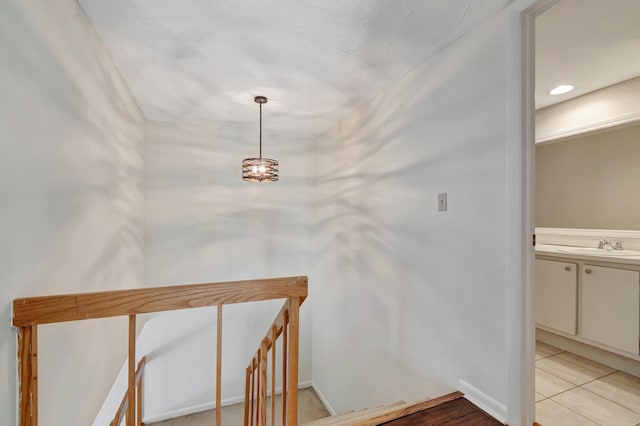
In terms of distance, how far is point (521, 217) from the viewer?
1282 millimetres

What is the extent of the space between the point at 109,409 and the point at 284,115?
109 inches

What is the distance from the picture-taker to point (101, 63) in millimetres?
1655

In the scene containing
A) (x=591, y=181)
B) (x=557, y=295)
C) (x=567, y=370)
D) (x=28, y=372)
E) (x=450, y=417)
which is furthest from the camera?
(x=591, y=181)

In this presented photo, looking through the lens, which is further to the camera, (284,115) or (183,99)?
(284,115)

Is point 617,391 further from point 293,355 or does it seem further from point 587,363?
point 293,355

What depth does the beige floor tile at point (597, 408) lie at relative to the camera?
5.22ft

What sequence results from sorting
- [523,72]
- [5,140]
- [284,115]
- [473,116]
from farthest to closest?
[284,115]
[473,116]
[523,72]
[5,140]

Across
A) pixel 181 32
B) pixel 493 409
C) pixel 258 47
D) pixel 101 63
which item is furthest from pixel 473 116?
pixel 101 63

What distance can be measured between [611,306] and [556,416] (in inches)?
44.3

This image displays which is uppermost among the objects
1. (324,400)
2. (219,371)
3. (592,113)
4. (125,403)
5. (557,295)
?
(592,113)

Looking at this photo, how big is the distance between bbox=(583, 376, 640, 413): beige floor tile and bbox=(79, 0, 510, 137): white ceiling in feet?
7.87

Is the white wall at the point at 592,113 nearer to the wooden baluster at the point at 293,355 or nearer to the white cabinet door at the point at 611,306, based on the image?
the white cabinet door at the point at 611,306

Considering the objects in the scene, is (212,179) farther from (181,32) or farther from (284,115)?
(181,32)

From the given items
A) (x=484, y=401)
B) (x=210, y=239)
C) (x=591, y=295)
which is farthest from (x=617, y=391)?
(x=210, y=239)
